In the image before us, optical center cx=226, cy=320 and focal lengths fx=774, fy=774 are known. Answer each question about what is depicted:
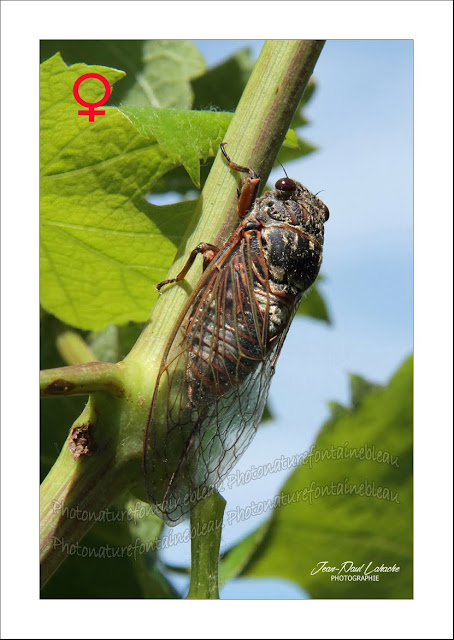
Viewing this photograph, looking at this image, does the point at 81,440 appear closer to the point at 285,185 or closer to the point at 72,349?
the point at 72,349


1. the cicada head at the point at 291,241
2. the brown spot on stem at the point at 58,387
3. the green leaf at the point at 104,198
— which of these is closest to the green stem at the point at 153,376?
the brown spot on stem at the point at 58,387

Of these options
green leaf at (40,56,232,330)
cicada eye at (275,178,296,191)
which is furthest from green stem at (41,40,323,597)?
cicada eye at (275,178,296,191)

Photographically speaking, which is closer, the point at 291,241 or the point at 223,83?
the point at 291,241

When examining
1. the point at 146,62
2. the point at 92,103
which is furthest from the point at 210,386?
the point at 146,62

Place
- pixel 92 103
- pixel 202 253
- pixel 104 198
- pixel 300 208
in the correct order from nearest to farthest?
pixel 202 253 → pixel 92 103 → pixel 104 198 → pixel 300 208

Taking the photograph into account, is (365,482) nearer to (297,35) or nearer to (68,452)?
(68,452)

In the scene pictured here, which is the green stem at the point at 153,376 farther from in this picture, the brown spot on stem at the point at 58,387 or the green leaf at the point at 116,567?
the green leaf at the point at 116,567

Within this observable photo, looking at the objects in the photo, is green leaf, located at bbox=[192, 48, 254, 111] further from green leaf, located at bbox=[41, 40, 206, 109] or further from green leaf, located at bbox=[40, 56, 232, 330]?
green leaf, located at bbox=[40, 56, 232, 330]
